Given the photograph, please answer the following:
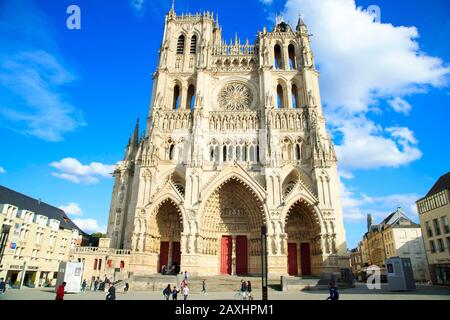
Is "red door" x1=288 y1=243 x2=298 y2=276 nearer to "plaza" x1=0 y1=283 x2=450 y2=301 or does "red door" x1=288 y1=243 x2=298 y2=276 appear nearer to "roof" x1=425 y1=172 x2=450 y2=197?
"plaza" x1=0 y1=283 x2=450 y2=301

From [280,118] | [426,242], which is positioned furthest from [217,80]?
[426,242]

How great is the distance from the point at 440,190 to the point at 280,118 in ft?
51.4

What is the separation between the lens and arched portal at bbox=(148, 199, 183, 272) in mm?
24062

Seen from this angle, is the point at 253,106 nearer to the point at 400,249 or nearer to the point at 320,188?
the point at 320,188

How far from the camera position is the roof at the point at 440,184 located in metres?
25.4

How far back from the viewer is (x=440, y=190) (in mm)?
24656

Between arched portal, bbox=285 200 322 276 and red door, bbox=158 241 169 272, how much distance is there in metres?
10.8

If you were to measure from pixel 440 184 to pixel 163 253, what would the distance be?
27.1 m

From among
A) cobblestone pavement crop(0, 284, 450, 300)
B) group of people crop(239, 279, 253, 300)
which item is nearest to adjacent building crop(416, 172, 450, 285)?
cobblestone pavement crop(0, 284, 450, 300)

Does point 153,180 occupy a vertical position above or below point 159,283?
above

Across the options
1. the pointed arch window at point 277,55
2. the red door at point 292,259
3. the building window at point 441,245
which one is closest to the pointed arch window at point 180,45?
the pointed arch window at point 277,55

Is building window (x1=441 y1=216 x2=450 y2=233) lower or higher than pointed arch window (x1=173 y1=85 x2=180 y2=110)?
lower

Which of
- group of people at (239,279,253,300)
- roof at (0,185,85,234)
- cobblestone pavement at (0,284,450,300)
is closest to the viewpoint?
cobblestone pavement at (0,284,450,300)

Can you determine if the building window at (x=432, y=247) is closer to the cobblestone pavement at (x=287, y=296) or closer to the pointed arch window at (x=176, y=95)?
the cobblestone pavement at (x=287, y=296)
